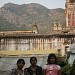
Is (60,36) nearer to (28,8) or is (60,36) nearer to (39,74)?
(39,74)

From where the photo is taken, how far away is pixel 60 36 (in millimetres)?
25422

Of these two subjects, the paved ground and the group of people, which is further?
the paved ground

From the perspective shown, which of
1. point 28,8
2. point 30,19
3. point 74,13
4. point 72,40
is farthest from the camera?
point 28,8

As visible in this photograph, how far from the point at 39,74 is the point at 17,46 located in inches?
690

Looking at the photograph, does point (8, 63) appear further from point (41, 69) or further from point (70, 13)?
point (70, 13)

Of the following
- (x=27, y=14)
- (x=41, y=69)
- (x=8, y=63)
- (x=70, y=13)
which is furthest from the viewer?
(x=27, y=14)

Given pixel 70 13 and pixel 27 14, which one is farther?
pixel 27 14

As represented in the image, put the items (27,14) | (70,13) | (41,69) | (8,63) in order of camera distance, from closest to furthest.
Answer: (41,69) → (8,63) → (70,13) → (27,14)

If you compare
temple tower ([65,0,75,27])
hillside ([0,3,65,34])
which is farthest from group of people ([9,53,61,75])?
hillside ([0,3,65,34])

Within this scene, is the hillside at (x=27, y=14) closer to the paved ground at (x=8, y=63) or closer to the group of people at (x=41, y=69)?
the paved ground at (x=8, y=63)

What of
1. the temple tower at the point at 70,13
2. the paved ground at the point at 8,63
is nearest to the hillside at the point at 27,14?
the temple tower at the point at 70,13

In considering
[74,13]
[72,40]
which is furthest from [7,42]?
[74,13]

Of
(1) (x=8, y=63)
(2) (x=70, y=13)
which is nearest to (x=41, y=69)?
(1) (x=8, y=63)

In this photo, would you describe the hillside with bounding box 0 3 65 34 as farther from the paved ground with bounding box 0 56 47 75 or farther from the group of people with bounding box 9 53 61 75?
the group of people with bounding box 9 53 61 75
